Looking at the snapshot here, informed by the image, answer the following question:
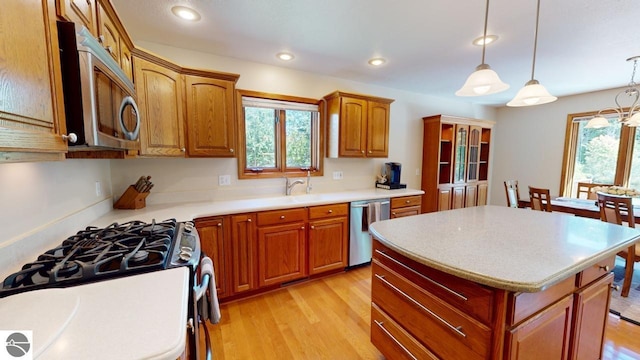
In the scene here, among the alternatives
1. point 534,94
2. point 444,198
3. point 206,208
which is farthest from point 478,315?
point 444,198

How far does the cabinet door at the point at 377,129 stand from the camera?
319 cm

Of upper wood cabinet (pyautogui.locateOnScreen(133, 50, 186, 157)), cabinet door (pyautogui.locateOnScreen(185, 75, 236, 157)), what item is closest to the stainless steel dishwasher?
cabinet door (pyautogui.locateOnScreen(185, 75, 236, 157))

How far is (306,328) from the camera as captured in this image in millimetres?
1964

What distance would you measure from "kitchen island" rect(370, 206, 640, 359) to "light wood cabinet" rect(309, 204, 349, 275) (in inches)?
40.3

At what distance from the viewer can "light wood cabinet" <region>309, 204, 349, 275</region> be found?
2572 mm

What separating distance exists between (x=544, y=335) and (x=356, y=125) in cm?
249

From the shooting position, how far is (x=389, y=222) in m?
1.71

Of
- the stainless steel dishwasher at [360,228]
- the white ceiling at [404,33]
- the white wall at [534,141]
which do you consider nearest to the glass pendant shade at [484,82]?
the white ceiling at [404,33]

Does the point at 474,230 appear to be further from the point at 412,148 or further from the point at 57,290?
the point at 412,148

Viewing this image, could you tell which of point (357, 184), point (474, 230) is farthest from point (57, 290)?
point (357, 184)

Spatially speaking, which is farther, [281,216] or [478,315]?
[281,216]

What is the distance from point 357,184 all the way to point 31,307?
3.19 meters

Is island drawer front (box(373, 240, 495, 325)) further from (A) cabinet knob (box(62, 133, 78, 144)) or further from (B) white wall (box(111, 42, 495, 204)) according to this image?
(B) white wall (box(111, 42, 495, 204))

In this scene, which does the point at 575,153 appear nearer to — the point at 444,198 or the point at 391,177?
the point at 444,198
